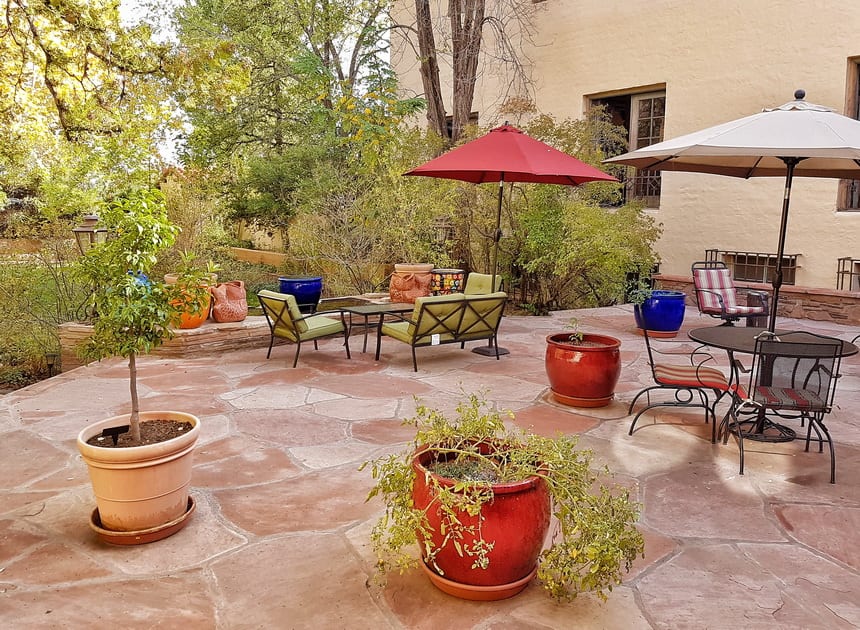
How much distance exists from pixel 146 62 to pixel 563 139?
5873mm

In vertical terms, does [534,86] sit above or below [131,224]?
above

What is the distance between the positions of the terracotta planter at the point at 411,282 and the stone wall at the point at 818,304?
476cm

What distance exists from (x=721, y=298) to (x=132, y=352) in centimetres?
698

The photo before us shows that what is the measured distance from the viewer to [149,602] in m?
2.45

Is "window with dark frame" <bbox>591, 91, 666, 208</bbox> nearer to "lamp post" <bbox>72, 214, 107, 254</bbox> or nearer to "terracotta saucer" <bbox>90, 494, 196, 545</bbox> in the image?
"lamp post" <bbox>72, 214, 107, 254</bbox>


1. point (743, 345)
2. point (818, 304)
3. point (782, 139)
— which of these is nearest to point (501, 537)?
point (743, 345)

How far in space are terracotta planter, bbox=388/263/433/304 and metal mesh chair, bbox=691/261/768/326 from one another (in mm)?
3423

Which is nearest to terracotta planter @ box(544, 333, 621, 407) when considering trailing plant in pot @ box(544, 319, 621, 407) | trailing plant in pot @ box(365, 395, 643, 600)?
trailing plant in pot @ box(544, 319, 621, 407)

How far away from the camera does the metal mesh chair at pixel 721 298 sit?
7652mm

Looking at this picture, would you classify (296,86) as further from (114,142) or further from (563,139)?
(563,139)

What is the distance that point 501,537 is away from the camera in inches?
90.9

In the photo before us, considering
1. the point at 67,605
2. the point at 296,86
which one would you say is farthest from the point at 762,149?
the point at 296,86

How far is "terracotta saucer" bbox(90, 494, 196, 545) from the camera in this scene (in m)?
2.89

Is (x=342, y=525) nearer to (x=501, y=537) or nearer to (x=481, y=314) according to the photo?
(x=501, y=537)
